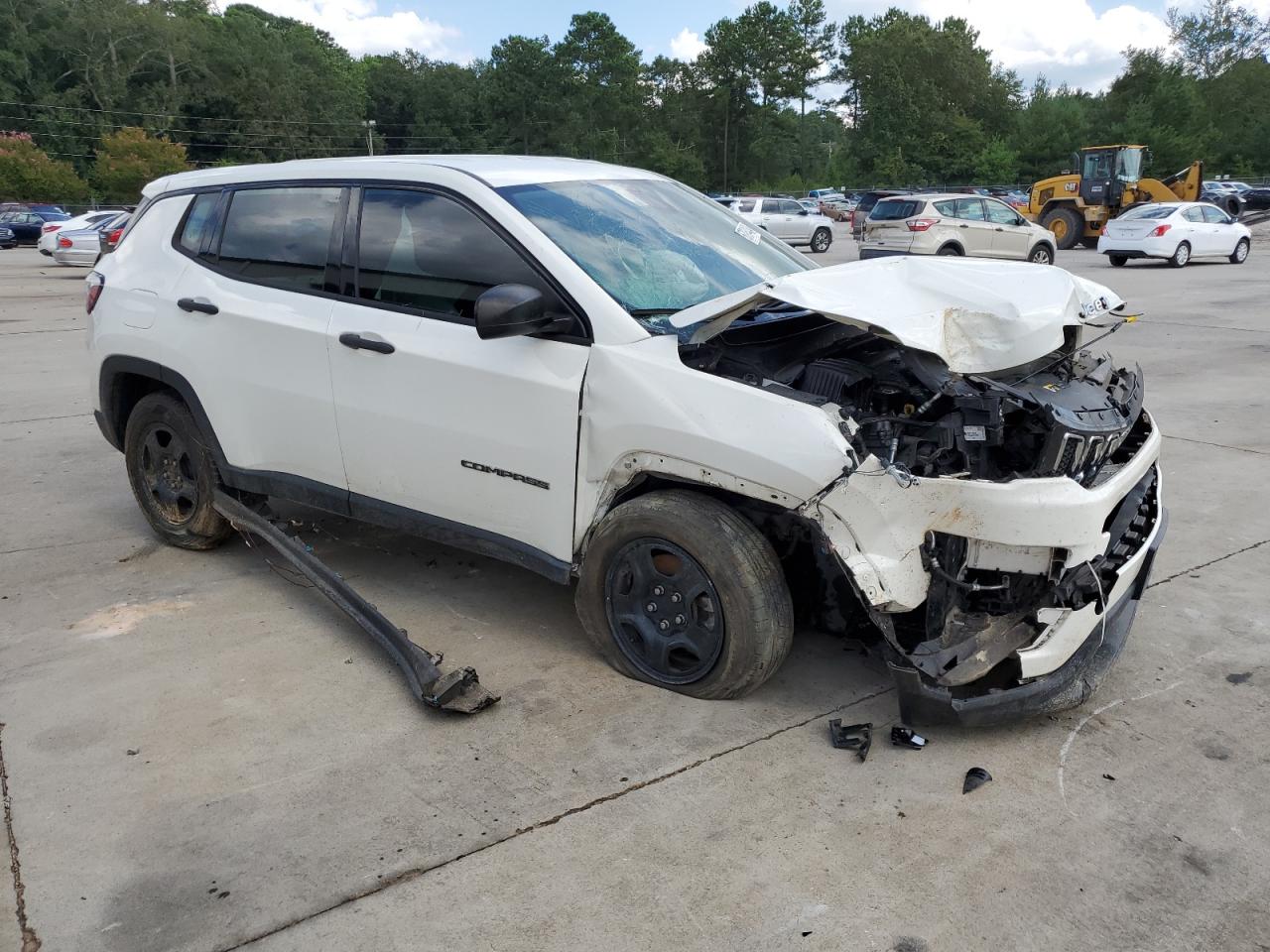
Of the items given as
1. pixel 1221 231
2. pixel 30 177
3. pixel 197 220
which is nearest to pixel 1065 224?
pixel 1221 231

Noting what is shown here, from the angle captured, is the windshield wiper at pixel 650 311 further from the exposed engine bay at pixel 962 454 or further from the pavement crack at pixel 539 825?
the pavement crack at pixel 539 825

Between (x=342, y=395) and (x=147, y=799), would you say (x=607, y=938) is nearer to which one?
Answer: (x=147, y=799)

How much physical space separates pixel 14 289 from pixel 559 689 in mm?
20570

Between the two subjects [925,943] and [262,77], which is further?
[262,77]

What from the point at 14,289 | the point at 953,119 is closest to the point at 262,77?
the point at 953,119

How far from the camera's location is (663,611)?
3594 millimetres

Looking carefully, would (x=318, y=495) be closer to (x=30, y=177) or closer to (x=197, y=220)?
(x=197, y=220)

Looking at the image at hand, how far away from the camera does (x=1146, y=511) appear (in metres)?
3.83

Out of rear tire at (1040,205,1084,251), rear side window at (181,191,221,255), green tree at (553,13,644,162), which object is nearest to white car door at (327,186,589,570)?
rear side window at (181,191,221,255)

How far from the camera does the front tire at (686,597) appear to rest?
11.0 feet

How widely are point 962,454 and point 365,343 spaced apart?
7.39 feet

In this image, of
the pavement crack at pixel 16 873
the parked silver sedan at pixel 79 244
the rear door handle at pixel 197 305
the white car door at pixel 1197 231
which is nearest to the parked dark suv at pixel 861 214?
the white car door at pixel 1197 231

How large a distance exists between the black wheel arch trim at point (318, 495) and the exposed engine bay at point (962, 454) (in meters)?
1.01

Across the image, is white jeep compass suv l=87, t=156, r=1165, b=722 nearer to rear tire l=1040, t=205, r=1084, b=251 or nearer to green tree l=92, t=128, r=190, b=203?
rear tire l=1040, t=205, r=1084, b=251
